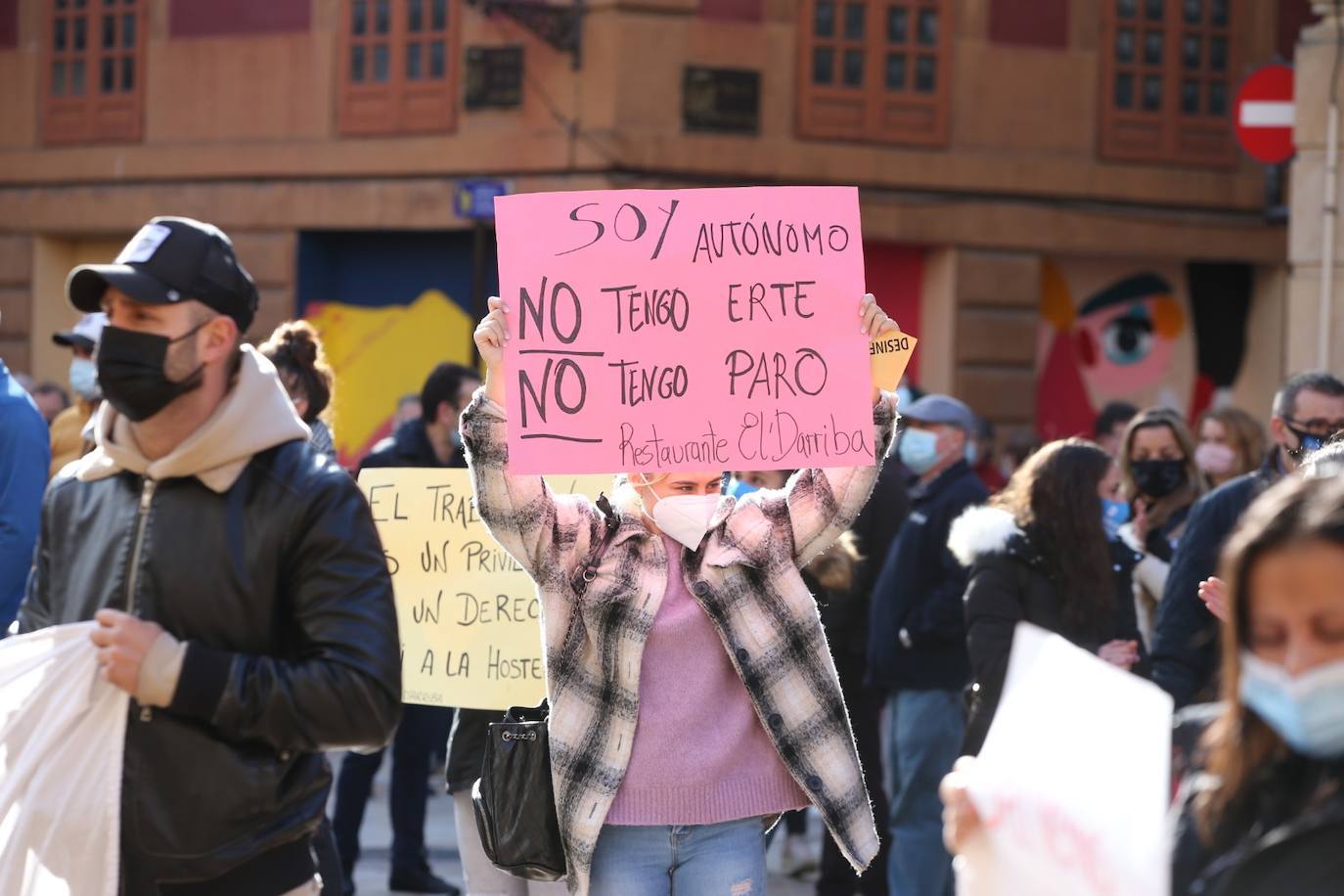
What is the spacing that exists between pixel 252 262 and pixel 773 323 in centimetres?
1350

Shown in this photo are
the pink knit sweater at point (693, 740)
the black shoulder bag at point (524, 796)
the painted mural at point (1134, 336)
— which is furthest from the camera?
the painted mural at point (1134, 336)

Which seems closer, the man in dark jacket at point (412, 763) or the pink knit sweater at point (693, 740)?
the pink knit sweater at point (693, 740)

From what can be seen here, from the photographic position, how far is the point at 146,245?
357 centimetres

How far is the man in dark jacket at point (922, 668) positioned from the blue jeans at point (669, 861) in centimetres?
310

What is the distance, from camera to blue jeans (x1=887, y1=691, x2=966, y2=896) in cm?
738

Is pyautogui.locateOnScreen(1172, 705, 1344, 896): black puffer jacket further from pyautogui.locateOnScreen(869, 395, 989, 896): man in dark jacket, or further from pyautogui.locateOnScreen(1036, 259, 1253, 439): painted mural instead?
pyautogui.locateOnScreen(1036, 259, 1253, 439): painted mural

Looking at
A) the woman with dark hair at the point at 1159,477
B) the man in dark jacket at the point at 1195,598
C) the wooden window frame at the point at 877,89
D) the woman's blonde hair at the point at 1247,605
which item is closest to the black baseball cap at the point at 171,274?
the woman's blonde hair at the point at 1247,605

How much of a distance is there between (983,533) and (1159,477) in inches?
70.8

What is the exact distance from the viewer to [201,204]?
58.6 feet

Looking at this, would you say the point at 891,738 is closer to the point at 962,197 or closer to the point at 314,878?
the point at 314,878

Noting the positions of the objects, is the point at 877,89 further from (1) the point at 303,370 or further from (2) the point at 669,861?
(2) the point at 669,861

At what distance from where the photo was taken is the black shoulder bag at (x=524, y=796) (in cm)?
447

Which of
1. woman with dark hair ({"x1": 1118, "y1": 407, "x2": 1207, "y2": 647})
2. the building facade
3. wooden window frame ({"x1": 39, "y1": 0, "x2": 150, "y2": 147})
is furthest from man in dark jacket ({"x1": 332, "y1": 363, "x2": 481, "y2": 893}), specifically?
wooden window frame ({"x1": 39, "y1": 0, "x2": 150, "y2": 147})

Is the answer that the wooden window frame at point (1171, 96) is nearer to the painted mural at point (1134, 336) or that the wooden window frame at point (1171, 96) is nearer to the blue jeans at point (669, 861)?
the painted mural at point (1134, 336)
